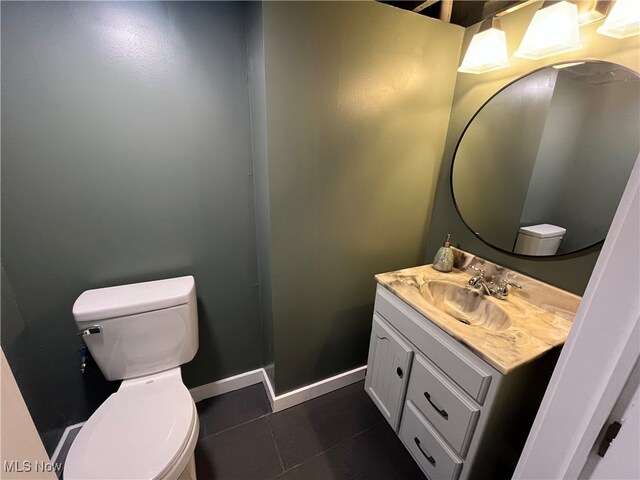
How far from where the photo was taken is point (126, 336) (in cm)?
114

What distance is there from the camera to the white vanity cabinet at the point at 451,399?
859 millimetres

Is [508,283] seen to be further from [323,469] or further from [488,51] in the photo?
[323,469]

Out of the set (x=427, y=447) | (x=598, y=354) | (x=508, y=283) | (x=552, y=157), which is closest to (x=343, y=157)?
(x=552, y=157)

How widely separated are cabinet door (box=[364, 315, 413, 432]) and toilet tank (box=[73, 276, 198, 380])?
917 millimetres

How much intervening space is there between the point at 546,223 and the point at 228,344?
1.72 m

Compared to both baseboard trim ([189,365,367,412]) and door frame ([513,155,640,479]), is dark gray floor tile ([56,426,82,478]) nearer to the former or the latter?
baseboard trim ([189,365,367,412])

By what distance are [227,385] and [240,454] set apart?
0.41 metres

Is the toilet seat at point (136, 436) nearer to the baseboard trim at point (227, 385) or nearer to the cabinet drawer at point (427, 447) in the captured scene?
the baseboard trim at point (227, 385)

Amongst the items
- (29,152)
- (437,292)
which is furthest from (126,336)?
(437,292)

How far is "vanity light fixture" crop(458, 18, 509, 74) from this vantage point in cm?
111

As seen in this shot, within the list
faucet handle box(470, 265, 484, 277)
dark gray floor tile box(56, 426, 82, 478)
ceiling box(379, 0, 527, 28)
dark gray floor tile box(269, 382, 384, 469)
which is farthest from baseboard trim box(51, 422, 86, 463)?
ceiling box(379, 0, 527, 28)

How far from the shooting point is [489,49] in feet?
3.69

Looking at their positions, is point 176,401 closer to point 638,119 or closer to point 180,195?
point 180,195

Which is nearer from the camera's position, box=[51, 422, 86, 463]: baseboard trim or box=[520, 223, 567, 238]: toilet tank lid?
box=[520, 223, 567, 238]: toilet tank lid
